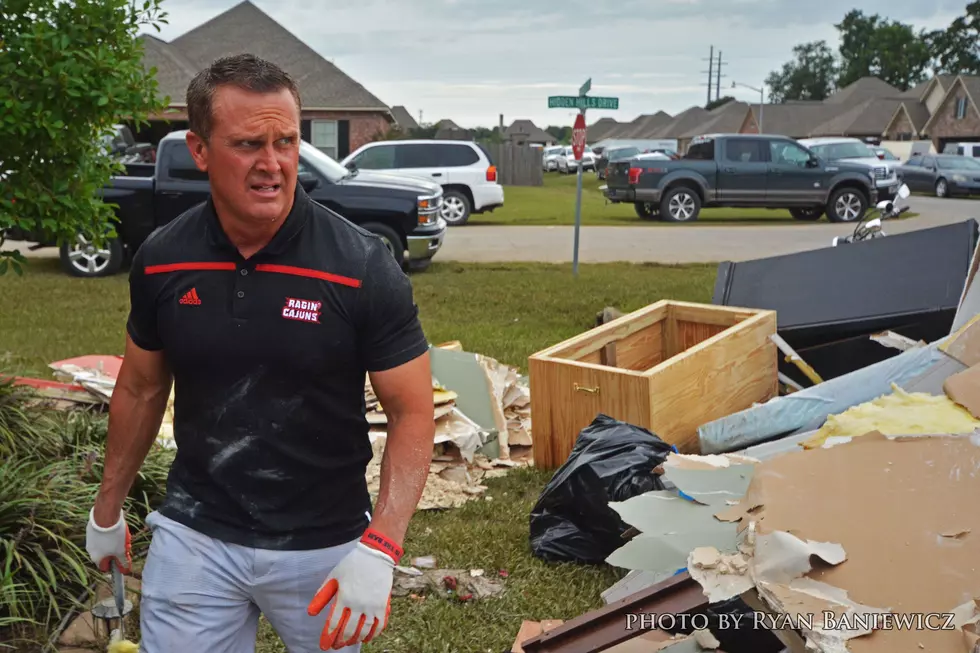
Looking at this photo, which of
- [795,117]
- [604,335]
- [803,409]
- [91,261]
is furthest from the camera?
[795,117]

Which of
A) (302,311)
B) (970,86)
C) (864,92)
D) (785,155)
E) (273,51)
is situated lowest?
(302,311)

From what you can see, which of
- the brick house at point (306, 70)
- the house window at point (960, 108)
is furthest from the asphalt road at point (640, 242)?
the house window at point (960, 108)

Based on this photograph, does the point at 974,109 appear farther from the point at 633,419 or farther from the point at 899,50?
the point at 633,419

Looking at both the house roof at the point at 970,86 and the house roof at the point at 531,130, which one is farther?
the house roof at the point at 531,130

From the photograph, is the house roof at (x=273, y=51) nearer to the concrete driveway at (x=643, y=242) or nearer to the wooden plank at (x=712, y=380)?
the concrete driveway at (x=643, y=242)

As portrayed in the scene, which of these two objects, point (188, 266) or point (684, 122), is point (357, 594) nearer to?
point (188, 266)

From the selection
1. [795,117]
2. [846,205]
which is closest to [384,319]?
[846,205]

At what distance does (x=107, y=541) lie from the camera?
8.70 feet

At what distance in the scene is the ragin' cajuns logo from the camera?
2.26 meters

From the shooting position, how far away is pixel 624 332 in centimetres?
616

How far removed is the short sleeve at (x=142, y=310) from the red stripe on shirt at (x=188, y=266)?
0.03 meters

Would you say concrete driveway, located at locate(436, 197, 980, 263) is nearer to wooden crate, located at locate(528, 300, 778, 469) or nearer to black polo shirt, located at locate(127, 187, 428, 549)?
wooden crate, located at locate(528, 300, 778, 469)

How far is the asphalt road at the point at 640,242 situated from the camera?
49.4ft

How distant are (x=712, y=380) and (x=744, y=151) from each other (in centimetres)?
1632
